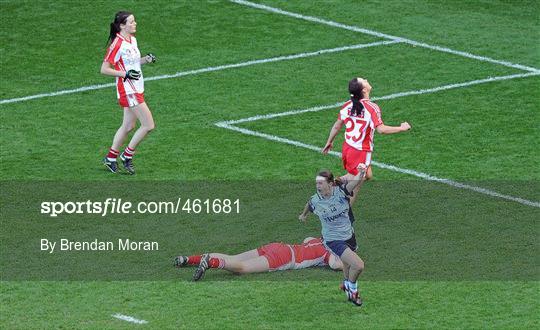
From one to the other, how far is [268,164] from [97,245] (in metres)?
4.16

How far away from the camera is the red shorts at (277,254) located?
1875 centimetres

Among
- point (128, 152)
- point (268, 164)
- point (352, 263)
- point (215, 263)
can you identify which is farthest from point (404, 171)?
point (352, 263)

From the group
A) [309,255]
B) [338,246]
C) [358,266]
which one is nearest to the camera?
[358,266]

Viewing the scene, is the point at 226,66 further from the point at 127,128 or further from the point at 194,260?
the point at 194,260

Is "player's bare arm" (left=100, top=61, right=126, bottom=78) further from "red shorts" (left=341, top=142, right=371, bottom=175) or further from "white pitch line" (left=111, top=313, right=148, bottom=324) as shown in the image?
"white pitch line" (left=111, top=313, right=148, bottom=324)

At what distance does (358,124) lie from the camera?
20078 millimetres

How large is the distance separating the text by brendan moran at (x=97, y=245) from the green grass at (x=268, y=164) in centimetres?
17

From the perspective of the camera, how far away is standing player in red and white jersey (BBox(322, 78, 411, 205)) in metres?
19.9

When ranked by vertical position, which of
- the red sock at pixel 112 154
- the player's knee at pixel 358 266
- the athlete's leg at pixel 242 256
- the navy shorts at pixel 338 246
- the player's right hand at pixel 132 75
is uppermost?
the player's right hand at pixel 132 75

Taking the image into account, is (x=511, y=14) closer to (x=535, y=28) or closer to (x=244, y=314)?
(x=535, y=28)

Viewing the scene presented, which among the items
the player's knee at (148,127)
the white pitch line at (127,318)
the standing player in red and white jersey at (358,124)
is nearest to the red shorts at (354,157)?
the standing player in red and white jersey at (358,124)

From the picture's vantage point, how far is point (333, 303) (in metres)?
17.6

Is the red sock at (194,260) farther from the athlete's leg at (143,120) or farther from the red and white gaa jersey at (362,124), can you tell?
the athlete's leg at (143,120)

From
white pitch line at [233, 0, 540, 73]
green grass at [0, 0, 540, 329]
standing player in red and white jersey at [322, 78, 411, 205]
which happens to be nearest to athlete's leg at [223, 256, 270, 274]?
green grass at [0, 0, 540, 329]
